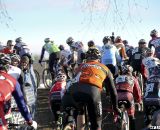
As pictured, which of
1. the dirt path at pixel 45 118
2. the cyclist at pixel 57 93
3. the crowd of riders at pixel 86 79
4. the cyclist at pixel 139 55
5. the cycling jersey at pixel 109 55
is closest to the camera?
the crowd of riders at pixel 86 79

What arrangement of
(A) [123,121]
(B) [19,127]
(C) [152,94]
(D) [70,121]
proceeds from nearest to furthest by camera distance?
(B) [19,127], (D) [70,121], (C) [152,94], (A) [123,121]

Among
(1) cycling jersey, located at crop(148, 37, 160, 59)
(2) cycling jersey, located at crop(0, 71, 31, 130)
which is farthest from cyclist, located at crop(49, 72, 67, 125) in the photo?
(1) cycling jersey, located at crop(148, 37, 160, 59)

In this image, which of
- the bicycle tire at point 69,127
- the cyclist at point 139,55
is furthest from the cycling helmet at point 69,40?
the bicycle tire at point 69,127

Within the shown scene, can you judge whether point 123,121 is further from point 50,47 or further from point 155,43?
point 50,47

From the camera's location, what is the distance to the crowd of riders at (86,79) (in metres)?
7.62

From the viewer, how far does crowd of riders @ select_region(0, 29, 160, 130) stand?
7.62 meters

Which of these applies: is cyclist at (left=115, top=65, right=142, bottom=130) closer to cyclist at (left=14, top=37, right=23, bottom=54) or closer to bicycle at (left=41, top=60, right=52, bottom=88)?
cyclist at (left=14, top=37, right=23, bottom=54)

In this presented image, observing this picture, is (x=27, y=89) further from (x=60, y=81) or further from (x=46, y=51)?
(x=46, y=51)

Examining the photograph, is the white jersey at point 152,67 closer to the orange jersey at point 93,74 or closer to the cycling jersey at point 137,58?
the orange jersey at point 93,74

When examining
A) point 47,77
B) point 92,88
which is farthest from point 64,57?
point 92,88

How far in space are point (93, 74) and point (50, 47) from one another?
10574 mm

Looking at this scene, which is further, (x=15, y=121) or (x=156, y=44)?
(x=156, y=44)

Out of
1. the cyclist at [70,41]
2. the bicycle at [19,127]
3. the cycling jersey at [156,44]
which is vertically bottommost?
the bicycle at [19,127]

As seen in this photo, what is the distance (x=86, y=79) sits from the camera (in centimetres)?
780
